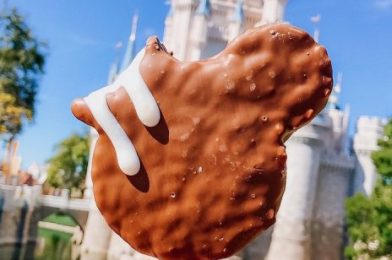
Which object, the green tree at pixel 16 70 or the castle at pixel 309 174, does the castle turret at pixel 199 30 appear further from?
the green tree at pixel 16 70

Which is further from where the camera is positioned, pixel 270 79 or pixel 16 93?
pixel 16 93

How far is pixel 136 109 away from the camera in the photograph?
8.68ft

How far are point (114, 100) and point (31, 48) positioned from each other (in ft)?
59.3

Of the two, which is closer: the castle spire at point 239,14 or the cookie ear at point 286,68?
the cookie ear at point 286,68

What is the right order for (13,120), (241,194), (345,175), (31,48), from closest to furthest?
(241,194) → (13,120) → (31,48) → (345,175)

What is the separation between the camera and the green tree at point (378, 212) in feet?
42.2

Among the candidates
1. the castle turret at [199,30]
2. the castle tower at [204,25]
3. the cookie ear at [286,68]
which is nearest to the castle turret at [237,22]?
the castle tower at [204,25]

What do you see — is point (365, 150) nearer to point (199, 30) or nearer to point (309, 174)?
point (309, 174)

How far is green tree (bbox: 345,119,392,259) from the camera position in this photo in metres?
12.9

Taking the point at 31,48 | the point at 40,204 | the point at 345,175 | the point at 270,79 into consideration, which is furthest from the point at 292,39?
the point at 40,204

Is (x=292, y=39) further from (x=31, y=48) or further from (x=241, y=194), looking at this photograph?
(x=31, y=48)

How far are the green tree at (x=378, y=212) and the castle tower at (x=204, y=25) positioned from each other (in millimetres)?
13568

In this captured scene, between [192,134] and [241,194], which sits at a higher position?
[192,134]

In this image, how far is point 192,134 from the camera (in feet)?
8.70
